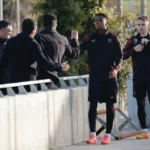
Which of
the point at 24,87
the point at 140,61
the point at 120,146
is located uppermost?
the point at 140,61

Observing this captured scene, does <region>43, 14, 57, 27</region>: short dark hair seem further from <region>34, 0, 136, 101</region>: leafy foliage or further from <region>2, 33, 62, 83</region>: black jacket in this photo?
<region>34, 0, 136, 101</region>: leafy foliage

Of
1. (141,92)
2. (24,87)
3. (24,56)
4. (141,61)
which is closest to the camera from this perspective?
(24,56)

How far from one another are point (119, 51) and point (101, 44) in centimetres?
29

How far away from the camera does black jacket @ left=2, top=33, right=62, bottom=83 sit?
12289 millimetres

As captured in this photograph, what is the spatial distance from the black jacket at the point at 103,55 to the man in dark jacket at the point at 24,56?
3.16 ft

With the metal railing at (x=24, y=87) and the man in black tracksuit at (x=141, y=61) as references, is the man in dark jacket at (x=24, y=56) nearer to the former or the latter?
the metal railing at (x=24, y=87)

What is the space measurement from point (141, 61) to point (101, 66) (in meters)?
1.11

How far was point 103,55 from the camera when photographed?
13.3 metres

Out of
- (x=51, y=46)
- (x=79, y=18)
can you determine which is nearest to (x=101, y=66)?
(x=51, y=46)

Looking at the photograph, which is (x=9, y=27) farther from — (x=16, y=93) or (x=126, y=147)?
(x=126, y=147)

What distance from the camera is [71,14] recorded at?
20.5 meters

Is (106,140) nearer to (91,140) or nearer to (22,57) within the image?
(91,140)

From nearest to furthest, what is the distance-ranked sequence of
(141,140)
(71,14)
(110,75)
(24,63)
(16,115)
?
(16,115) → (24,63) → (110,75) → (141,140) → (71,14)

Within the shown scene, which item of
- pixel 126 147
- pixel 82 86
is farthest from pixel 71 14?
pixel 126 147
